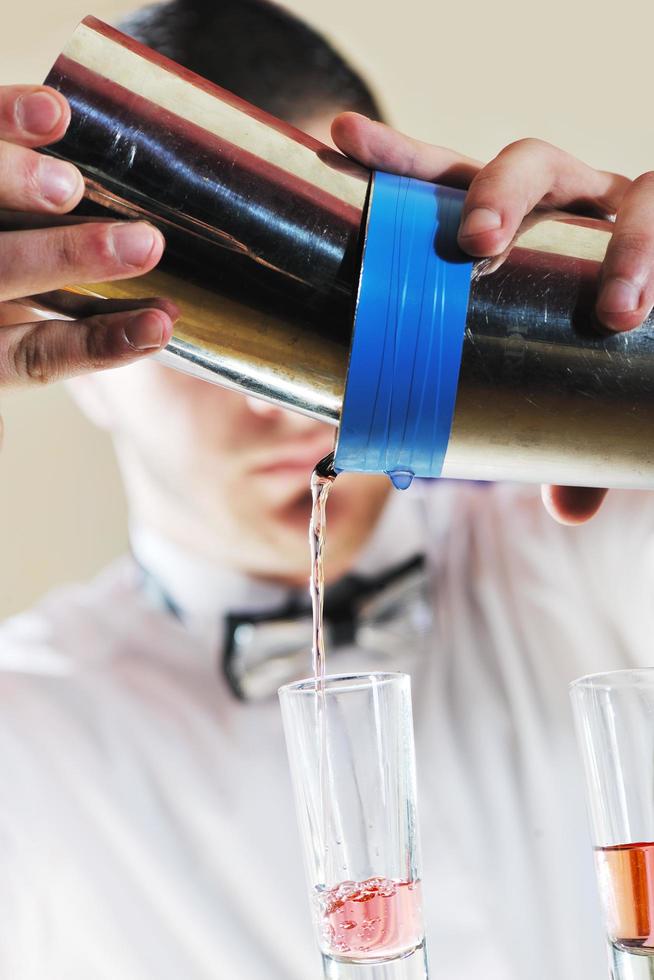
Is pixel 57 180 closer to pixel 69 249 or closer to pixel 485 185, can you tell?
pixel 69 249

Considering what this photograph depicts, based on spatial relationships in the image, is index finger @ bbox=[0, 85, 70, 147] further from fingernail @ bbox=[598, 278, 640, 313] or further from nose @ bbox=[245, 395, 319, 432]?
nose @ bbox=[245, 395, 319, 432]

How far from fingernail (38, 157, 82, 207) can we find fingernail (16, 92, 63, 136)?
18 mm

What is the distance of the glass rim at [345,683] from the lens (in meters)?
0.66

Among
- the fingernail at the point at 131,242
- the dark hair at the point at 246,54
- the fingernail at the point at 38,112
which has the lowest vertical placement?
the fingernail at the point at 131,242

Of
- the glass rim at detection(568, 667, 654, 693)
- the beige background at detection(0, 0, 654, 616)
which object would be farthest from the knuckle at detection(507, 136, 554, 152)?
the beige background at detection(0, 0, 654, 616)

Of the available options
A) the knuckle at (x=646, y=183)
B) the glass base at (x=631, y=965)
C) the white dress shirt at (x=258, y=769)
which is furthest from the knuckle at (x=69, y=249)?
the white dress shirt at (x=258, y=769)

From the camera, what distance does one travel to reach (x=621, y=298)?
625mm

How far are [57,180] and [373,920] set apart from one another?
18.4 inches

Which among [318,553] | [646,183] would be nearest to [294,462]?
[318,553]

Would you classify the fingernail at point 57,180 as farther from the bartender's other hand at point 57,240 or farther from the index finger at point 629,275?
the index finger at point 629,275

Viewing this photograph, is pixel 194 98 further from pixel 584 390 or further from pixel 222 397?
pixel 222 397

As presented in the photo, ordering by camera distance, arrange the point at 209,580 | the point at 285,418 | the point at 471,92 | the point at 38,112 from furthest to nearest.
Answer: the point at 471,92 → the point at 209,580 → the point at 285,418 → the point at 38,112

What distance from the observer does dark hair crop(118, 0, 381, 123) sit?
56.9 inches

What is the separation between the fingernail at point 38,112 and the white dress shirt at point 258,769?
3.96 ft
